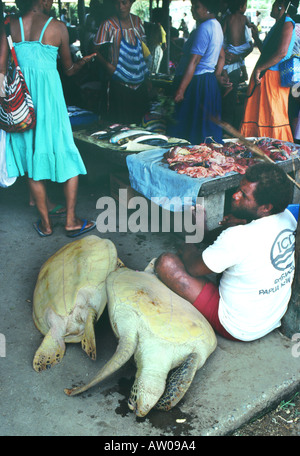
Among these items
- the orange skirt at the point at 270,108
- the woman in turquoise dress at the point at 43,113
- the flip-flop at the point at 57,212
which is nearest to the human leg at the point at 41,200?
the woman in turquoise dress at the point at 43,113

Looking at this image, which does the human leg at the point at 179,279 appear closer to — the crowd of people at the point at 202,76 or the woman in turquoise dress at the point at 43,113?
the woman in turquoise dress at the point at 43,113

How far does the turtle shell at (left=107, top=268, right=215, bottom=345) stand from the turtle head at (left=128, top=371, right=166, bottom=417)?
0.81 ft

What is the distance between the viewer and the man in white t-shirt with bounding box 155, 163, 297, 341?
2.28m

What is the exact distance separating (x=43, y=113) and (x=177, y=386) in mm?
2586

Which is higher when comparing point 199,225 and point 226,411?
point 199,225

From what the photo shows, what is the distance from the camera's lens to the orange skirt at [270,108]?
16.3 feet

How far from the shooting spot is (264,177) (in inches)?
90.0

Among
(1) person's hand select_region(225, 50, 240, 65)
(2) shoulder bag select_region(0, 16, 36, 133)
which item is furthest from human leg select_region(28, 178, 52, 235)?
(1) person's hand select_region(225, 50, 240, 65)

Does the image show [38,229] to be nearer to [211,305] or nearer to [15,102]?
[15,102]

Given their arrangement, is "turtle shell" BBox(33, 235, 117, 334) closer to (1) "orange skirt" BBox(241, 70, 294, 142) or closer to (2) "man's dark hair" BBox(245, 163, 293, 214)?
(2) "man's dark hair" BBox(245, 163, 293, 214)

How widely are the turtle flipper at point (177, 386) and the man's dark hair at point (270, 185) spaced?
101cm
